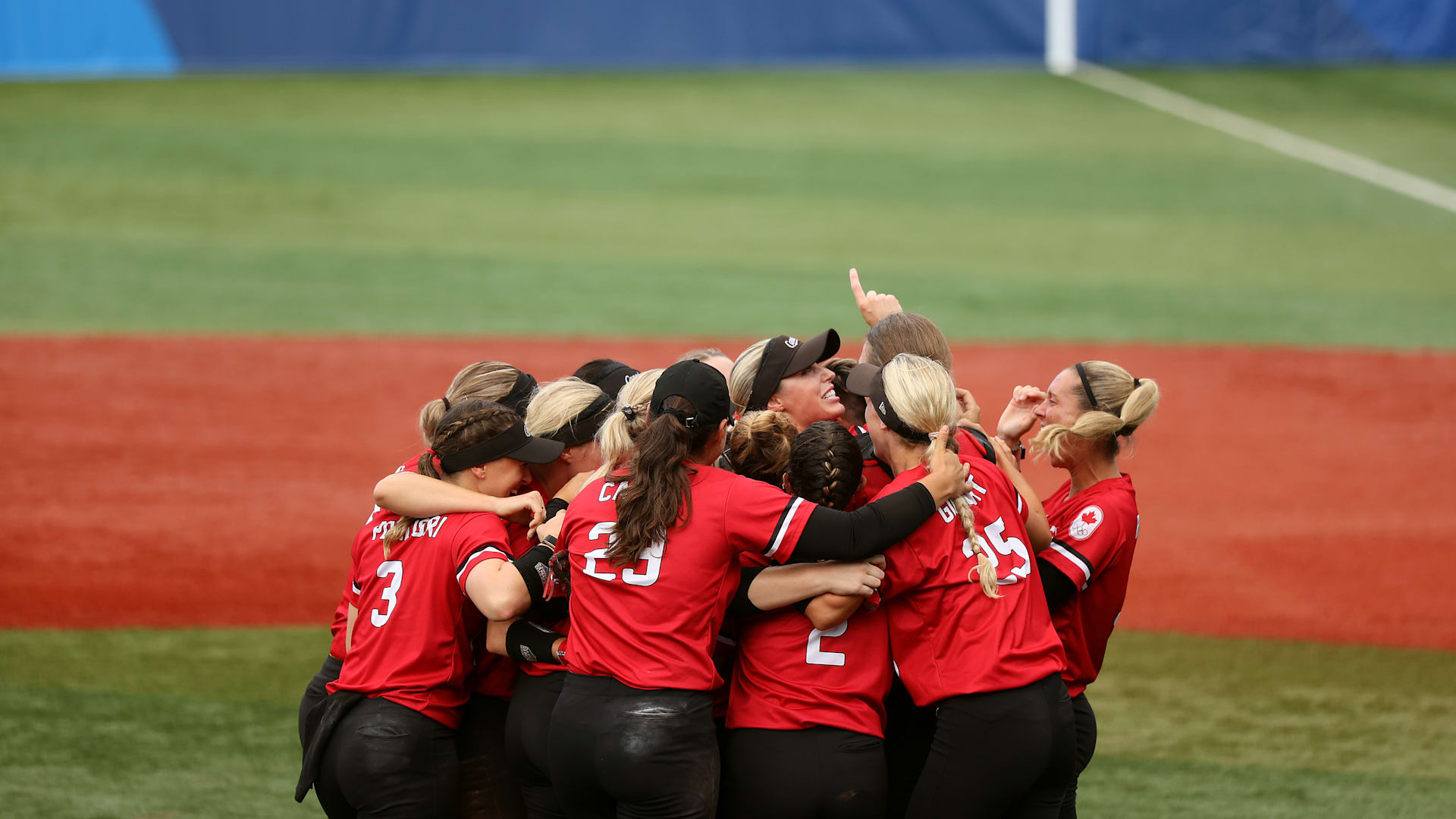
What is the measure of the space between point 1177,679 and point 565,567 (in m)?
4.03

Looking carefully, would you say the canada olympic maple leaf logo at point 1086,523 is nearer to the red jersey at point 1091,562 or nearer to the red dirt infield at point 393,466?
the red jersey at point 1091,562

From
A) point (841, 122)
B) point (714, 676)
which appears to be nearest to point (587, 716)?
point (714, 676)

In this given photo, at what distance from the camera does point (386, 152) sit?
17734 millimetres

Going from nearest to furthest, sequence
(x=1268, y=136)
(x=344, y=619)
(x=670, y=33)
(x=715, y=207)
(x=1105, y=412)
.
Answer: (x=1105, y=412) < (x=344, y=619) < (x=715, y=207) < (x=1268, y=136) < (x=670, y=33)

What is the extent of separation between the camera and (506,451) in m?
3.95

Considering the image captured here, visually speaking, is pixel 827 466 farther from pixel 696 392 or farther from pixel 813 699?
pixel 813 699

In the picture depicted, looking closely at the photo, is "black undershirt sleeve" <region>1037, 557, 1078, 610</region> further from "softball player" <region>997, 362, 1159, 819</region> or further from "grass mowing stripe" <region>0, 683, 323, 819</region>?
"grass mowing stripe" <region>0, 683, 323, 819</region>

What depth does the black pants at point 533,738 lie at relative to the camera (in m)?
3.69

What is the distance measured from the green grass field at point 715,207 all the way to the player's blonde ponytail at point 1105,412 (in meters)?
8.50

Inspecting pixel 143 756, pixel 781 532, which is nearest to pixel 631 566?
pixel 781 532

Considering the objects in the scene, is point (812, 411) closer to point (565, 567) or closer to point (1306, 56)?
point (565, 567)

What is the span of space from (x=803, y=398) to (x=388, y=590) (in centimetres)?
140

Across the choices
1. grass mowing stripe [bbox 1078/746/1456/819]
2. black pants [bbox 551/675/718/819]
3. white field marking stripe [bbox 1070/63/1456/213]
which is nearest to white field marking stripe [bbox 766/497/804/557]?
black pants [bbox 551/675/718/819]

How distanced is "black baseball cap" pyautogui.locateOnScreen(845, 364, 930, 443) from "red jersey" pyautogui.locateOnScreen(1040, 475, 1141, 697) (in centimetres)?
62
